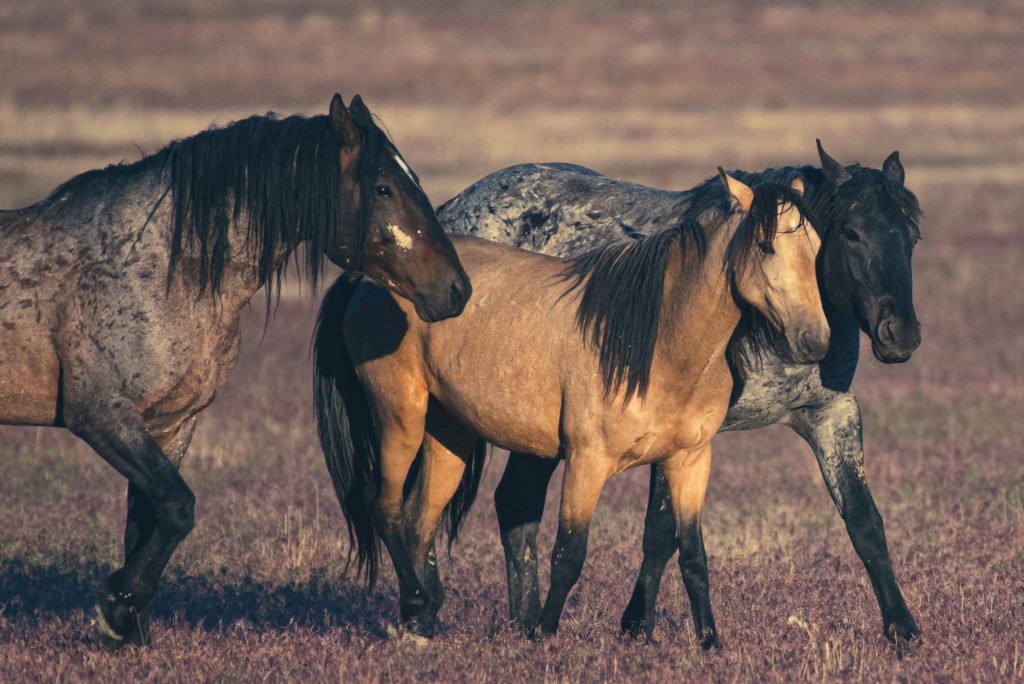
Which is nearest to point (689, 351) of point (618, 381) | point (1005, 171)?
point (618, 381)

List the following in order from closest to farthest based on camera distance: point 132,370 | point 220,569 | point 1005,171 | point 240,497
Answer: point 132,370
point 220,569
point 240,497
point 1005,171

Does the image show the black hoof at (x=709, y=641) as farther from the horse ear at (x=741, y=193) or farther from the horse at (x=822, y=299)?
the horse ear at (x=741, y=193)

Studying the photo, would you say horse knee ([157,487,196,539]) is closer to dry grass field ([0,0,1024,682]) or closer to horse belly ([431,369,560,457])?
dry grass field ([0,0,1024,682])

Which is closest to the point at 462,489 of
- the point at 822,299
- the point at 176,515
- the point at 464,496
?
the point at 464,496

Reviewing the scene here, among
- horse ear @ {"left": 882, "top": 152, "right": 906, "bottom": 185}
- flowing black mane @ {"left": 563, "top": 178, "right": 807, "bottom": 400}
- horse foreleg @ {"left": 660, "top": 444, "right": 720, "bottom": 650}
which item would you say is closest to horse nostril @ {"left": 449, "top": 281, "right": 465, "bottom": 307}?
flowing black mane @ {"left": 563, "top": 178, "right": 807, "bottom": 400}

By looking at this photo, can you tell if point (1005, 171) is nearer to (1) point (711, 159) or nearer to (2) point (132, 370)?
(1) point (711, 159)

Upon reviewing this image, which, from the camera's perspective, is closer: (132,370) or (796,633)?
(132,370)

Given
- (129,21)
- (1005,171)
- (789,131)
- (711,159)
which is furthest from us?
(129,21)

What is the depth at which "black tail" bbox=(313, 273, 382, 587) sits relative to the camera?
7.29 meters

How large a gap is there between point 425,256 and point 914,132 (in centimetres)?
3144

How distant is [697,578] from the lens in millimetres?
6309

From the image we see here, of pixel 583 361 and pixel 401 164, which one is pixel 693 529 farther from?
pixel 401 164

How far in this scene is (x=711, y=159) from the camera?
31578mm

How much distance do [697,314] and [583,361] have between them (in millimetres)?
486
